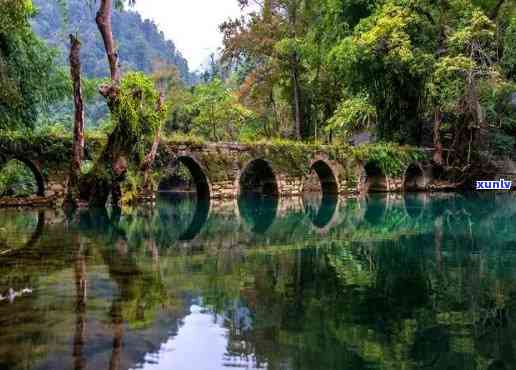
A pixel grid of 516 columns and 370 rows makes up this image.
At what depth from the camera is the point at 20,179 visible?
2395 centimetres

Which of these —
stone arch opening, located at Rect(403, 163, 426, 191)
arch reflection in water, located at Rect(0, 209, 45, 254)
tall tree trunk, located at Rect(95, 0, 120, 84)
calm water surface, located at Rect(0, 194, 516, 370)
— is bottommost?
calm water surface, located at Rect(0, 194, 516, 370)

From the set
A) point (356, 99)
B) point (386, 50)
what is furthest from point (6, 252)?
point (356, 99)

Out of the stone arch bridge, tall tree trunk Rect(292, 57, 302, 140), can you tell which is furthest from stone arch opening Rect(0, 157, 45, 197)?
tall tree trunk Rect(292, 57, 302, 140)

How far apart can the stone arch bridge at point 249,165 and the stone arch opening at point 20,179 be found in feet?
0.21

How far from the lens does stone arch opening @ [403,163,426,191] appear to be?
28.7m

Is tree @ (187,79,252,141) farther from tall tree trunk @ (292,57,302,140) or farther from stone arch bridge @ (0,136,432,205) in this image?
stone arch bridge @ (0,136,432,205)

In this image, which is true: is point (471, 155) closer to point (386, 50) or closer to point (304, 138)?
point (386, 50)

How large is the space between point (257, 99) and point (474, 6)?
46.0ft

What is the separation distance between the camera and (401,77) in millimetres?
26156

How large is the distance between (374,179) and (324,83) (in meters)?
7.75

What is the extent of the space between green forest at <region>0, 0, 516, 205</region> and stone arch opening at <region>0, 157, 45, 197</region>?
121 centimetres

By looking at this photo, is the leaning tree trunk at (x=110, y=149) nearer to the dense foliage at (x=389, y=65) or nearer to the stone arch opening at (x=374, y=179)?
the dense foliage at (x=389, y=65)

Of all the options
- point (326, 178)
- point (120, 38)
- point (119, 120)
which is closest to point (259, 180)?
point (326, 178)

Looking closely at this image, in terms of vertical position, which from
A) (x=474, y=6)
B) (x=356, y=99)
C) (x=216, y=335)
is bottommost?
(x=216, y=335)
